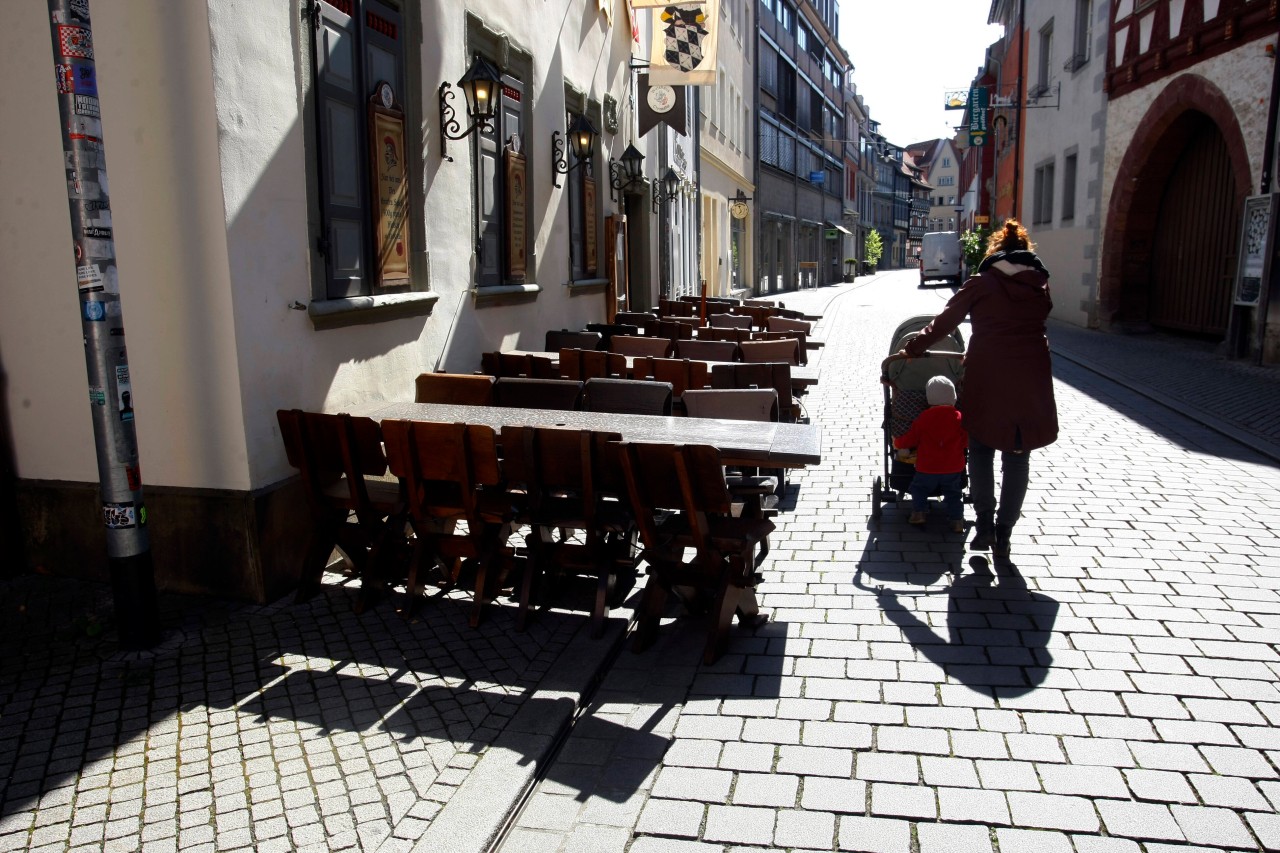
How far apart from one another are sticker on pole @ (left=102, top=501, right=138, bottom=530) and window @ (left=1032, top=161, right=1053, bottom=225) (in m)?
24.2

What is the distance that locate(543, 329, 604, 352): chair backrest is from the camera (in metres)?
9.98

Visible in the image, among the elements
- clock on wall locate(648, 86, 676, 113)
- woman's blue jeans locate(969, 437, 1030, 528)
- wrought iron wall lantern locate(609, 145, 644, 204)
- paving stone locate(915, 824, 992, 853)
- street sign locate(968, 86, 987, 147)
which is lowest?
paving stone locate(915, 824, 992, 853)

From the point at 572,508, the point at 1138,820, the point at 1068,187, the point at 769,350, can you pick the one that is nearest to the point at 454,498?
the point at 572,508

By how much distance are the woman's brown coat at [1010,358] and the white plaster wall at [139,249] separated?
3726 mm

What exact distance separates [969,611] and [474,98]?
5.05 m

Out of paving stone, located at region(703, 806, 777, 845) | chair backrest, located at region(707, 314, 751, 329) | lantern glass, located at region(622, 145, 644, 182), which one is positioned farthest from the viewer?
lantern glass, located at region(622, 145, 644, 182)

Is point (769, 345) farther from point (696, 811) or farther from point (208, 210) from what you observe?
point (696, 811)

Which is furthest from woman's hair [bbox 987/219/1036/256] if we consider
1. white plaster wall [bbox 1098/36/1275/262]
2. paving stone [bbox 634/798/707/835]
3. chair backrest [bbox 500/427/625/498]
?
white plaster wall [bbox 1098/36/1275/262]

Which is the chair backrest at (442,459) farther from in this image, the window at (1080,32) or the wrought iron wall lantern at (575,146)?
the window at (1080,32)

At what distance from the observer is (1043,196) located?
25984mm

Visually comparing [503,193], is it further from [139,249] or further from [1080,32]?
[1080,32]

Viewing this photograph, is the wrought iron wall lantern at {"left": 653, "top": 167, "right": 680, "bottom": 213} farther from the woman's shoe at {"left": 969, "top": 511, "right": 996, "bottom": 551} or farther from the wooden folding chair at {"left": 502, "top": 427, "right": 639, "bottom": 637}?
the wooden folding chair at {"left": 502, "top": 427, "right": 639, "bottom": 637}

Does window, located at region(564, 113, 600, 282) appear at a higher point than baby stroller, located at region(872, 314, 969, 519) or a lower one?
higher

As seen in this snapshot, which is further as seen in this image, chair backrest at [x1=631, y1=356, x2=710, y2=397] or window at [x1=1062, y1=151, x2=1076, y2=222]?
window at [x1=1062, y1=151, x2=1076, y2=222]
